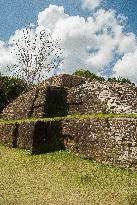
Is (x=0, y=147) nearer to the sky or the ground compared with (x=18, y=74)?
nearer to the ground

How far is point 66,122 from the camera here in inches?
589

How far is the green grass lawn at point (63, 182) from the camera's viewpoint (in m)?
9.84

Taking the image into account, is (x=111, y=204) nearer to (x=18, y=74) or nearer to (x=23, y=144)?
(x=23, y=144)

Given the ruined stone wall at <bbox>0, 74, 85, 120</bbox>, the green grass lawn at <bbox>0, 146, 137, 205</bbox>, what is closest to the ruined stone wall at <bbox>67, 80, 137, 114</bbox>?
the ruined stone wall at <bbox>0, 74, 85, 120</bbox>

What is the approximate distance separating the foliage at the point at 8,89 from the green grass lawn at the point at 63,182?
19.5m

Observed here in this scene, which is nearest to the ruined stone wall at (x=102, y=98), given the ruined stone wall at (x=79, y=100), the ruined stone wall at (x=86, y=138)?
the ruined stone wall at (x=79, y=100)

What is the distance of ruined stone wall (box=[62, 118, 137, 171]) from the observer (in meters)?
11.8

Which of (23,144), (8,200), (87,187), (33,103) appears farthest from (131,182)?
(33,103)

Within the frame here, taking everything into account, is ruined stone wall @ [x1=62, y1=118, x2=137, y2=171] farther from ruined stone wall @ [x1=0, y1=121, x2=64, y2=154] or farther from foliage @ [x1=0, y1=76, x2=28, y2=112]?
foliage @ [x1=0, y1=76, x2=28, y2=112]

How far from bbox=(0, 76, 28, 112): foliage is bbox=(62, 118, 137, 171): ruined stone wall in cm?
1916

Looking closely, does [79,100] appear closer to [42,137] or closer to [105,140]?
[42,137]

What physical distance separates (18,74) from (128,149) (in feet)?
111

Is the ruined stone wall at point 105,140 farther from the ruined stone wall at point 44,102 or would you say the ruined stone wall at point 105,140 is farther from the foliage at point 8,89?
the foliage at point 8,89

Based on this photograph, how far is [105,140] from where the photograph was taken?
12703mm
